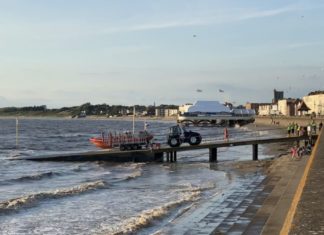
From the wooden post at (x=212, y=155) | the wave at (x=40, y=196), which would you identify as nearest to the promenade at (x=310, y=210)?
the wave at (x=40, y=196)

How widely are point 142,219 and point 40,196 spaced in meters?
8.13

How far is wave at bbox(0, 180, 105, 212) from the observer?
73.1 feet

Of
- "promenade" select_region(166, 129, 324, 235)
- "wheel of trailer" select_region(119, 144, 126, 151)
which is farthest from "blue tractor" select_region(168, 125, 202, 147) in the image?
"promenade" select_region(166, 129, 324, 235)

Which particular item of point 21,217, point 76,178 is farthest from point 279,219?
point 76,178

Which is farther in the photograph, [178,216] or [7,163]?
[7,163]

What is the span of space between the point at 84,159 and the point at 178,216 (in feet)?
83.5

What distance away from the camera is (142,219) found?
1819 centimetres

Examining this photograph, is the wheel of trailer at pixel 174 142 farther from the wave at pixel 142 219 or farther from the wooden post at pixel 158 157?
the wave at pixel 142 219

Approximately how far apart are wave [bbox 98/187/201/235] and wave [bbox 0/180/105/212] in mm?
5507

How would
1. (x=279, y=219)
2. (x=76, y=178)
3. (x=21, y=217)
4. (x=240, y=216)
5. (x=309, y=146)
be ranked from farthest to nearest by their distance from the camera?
(x=309, y=146) < (x=76, y=178) < (x=21, y=217) < (x=240, y=216) < (x=279, y=219)

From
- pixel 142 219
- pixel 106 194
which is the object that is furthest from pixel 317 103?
pixel 142 219

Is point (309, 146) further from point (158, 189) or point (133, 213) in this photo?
point (133, 213)

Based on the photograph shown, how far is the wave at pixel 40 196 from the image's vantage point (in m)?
22.3

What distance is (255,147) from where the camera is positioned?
44562 mm
